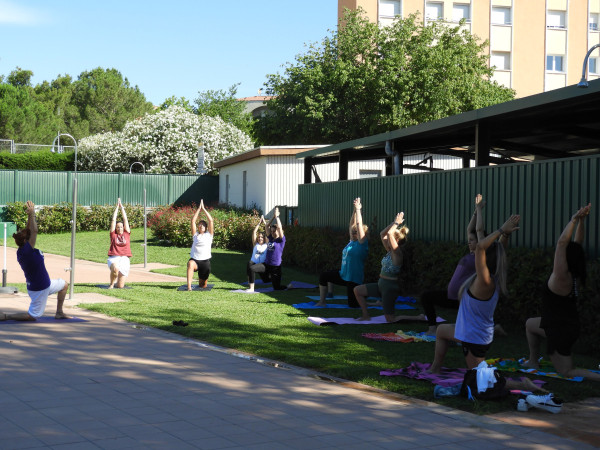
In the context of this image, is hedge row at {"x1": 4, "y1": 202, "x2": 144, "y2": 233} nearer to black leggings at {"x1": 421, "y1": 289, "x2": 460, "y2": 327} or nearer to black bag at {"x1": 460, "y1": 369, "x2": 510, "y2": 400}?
black leggings at {"x1": 421, "y1": 289, "x2": 460, "y2": 327}

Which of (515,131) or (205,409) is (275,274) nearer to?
(515,131)

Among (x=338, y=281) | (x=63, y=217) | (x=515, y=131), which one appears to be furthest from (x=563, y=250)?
(x=63, y=217)

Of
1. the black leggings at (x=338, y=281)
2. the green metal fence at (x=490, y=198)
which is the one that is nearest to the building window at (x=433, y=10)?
the green metal fence at (x=490, y=198)

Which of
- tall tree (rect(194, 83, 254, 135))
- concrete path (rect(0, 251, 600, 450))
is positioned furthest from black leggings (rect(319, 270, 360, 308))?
tall tree (rect(194, 83, 254, 135))

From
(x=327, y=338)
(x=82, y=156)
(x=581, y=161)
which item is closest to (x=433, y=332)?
(x=327, y=338)

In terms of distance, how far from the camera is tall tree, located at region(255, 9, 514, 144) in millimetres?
42156

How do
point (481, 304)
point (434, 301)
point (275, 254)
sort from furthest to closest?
point (275, 254), point (434, 301), point (481, 304)

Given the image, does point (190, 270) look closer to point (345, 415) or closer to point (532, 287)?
point (532, 287)

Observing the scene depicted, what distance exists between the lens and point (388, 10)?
51.1 meters

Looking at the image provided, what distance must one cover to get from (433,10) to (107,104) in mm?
45678

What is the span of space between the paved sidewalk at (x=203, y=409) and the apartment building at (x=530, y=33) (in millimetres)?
46839

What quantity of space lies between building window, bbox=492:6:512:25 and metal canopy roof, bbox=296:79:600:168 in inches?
1299

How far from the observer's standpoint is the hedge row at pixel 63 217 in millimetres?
34750

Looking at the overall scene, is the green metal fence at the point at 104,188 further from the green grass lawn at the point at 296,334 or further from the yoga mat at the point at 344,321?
the yoga mat at the point at 344,321
